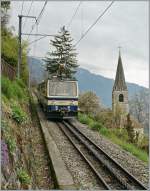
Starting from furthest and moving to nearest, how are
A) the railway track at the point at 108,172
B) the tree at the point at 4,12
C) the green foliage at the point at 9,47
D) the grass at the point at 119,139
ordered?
the tree at the point at 4,12
the green foliage at the point at 9,47
the grass at the point at 119,139
the railway track at the point at 108,172

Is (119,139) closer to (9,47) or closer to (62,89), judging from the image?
(62,89)

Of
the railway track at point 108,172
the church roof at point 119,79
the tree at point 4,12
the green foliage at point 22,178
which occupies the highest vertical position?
the tree at point 4,12

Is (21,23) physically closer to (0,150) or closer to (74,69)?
(0,150)

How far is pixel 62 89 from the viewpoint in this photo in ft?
83.3

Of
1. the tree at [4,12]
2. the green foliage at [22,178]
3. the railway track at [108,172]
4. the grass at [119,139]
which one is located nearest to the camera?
the green foliage at [22,178]

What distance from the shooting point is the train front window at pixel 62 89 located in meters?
25.3

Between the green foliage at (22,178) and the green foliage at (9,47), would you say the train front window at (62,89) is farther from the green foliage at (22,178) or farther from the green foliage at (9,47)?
the green foliage at (22,178)

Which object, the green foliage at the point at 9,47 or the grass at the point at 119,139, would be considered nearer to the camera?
the grass at the point at 119,139

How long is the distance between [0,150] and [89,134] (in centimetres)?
1393

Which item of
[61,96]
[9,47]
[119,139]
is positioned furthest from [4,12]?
[119,139]

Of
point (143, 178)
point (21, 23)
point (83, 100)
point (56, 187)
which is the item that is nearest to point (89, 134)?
point (143, 178)

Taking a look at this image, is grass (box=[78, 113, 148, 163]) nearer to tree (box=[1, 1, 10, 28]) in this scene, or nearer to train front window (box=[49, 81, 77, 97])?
train front window (box=[49, 81, 77, 97])

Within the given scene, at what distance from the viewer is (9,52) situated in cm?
3678

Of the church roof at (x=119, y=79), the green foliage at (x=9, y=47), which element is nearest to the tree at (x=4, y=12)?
the green foliage at (x=9, y=47)
